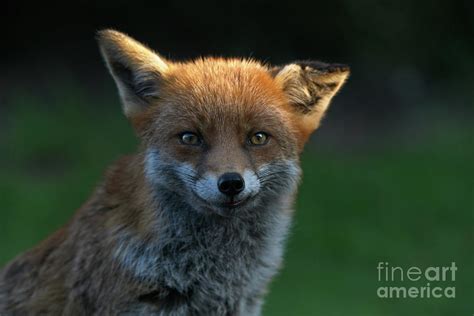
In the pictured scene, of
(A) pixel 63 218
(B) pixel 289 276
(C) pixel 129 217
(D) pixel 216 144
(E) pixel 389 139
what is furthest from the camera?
(E) pixel 389 139

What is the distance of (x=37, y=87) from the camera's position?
16703 millimetres

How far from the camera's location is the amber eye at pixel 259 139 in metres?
6.54

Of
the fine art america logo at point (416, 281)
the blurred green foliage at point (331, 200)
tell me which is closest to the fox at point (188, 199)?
the blurred green foliage at point (331, 200)

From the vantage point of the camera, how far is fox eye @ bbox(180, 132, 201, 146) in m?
6.49

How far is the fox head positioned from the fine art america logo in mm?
4835

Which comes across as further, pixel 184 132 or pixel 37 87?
pixel 37 87

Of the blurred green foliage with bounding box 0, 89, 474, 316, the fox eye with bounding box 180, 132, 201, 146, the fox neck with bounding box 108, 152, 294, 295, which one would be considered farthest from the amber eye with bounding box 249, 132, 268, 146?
the blurred green foliage with bounding box 0, 89, 474, 316

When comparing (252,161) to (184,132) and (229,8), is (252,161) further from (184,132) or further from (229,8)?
(229,8)

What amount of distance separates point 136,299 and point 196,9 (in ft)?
35.7

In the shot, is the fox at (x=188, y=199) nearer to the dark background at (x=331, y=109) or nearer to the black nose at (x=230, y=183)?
the black nose at (x=230, y=183)

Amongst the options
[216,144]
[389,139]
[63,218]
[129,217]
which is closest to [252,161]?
[216,144]

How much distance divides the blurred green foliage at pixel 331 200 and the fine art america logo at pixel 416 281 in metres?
0.10

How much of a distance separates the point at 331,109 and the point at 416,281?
5441 mm

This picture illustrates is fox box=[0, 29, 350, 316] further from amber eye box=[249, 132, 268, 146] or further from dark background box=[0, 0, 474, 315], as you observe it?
dark background box=[0, 0, 474, 315]
